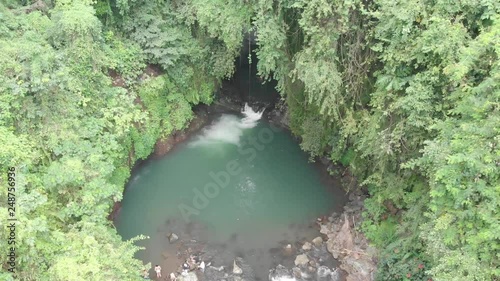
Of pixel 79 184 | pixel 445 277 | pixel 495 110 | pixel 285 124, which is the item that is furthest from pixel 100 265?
pixel 285 124

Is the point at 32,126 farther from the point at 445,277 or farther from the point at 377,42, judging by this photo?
the point at 445,277

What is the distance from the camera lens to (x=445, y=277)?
749 centimetres

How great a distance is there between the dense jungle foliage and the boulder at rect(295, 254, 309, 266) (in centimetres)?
199

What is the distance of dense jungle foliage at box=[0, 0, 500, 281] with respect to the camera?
784cm

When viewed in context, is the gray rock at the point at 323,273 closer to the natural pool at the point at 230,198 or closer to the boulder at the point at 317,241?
the boulder at the point at 317,241

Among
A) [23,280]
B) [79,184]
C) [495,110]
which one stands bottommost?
[23,280]

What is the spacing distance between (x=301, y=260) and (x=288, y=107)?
626 cm

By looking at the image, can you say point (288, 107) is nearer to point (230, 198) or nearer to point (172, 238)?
point (230, 198)

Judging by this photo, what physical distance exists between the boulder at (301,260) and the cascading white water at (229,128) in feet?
18.9

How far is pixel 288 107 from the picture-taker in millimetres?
16188

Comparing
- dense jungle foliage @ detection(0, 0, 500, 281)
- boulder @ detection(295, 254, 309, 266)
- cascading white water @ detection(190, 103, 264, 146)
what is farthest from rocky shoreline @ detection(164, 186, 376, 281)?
→ cascading white water @ detection(190, 103, 264, 146)

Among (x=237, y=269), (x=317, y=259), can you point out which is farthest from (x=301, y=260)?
(x=237, y=269)

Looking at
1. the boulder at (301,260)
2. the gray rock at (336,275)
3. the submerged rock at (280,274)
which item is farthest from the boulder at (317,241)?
the submerged rock at (280,274)

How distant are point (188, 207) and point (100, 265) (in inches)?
221
